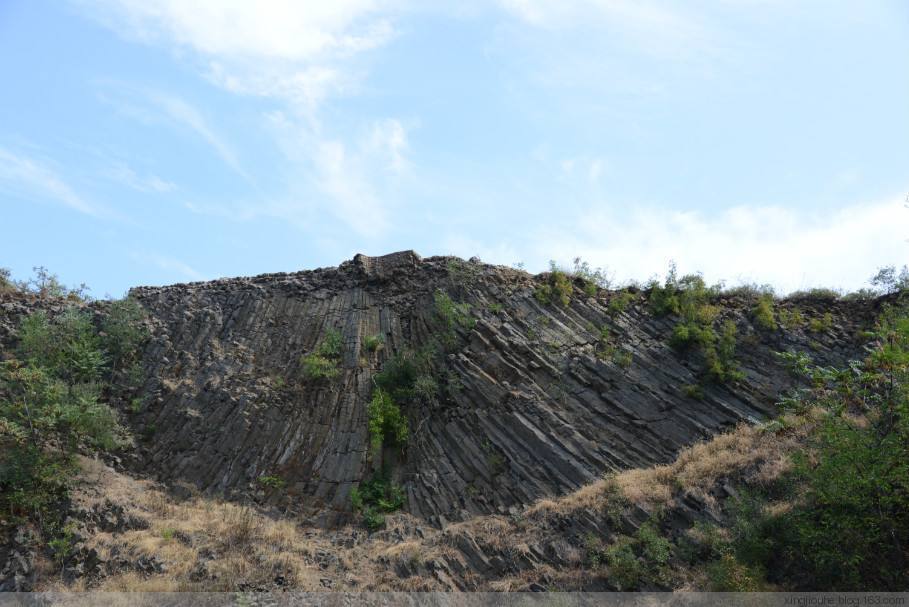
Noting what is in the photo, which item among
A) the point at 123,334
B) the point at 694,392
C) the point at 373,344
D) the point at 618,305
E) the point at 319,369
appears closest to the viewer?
the point at 694,392

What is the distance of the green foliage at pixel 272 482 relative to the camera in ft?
56.2

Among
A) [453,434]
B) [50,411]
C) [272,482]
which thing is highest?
[50,411]

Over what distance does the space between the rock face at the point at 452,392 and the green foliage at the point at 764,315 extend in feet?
0.83

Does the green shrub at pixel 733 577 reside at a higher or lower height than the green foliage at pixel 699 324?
lower

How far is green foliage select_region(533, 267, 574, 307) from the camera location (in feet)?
67.1

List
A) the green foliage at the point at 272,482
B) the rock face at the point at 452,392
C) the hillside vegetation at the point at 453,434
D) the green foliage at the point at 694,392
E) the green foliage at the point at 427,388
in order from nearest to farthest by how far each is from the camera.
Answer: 1. the hillside vegetation at the point at 453,434
2. the rock face at the point at 452,392
3. the green foliage at the point at 694,392
4. the green foliage at the point at 272,482
5. the green foliage at the point at 427,388

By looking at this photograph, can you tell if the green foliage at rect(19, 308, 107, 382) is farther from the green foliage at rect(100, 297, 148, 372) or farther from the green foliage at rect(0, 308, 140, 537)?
the green foliage at rect(100, 297, 148, 372)

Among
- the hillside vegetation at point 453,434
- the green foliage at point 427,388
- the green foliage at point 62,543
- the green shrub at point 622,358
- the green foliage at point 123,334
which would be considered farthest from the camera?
the green foliage at point 123,334

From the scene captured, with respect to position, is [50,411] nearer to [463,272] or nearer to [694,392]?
Result: [463,272]

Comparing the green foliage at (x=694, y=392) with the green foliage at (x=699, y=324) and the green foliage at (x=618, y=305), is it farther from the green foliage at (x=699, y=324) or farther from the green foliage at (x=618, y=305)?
the green foliage at (x=618, y=305)

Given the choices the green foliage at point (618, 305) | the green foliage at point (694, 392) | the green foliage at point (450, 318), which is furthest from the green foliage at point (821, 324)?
the green foliage at point (450, 318)

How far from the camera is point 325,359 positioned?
20.4 meters

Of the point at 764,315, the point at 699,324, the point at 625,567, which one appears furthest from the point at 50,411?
the point at 764,315

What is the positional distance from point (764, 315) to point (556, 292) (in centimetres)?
657
